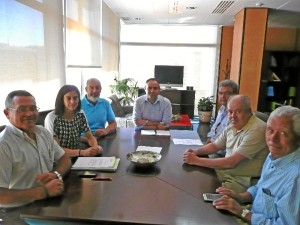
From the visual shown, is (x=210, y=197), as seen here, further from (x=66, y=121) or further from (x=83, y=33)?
(x=83, y=33)

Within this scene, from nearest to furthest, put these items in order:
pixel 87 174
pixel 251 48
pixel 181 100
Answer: pixel 87 174
pixel 251 48
pixel 181 100

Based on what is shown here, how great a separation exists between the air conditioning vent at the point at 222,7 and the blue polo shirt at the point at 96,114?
3.34 metres

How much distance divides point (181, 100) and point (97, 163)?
5.20 metres

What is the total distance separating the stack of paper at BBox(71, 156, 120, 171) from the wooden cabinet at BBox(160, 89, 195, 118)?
195 inches

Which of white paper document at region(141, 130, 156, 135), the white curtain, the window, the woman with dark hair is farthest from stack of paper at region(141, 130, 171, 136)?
the white curtain

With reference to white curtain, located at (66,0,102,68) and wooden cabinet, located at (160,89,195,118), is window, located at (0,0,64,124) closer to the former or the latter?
white curtain, located at (66,0,102,68)

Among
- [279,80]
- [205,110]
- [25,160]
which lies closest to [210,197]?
[25,160]

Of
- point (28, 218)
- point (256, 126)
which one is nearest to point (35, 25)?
point (28, 218)

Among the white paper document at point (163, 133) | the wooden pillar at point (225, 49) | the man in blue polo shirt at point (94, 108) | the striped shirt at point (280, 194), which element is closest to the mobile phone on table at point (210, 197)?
the striped shirt at point (280, 194)

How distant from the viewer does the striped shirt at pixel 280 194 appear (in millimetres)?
1113

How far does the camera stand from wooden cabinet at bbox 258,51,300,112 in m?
6.22

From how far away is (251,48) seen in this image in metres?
4.97

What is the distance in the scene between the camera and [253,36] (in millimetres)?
4945

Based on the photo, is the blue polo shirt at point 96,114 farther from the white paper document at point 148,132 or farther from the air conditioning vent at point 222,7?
the air conditioning vent at point 222,7
